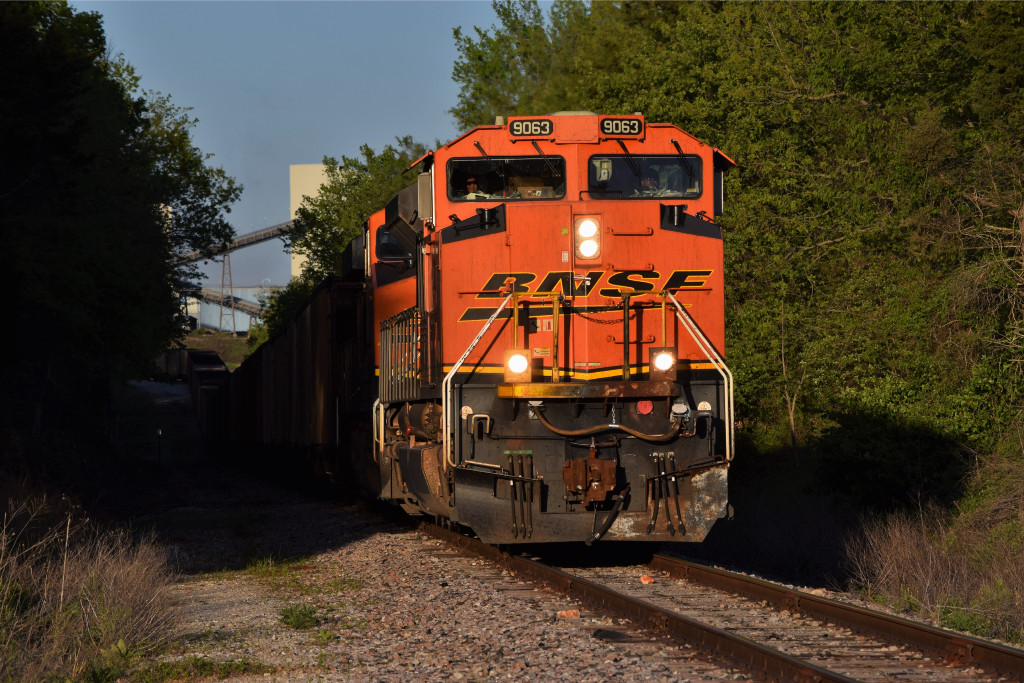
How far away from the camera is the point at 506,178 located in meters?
9.41

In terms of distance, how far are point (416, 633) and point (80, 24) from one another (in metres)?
32.9

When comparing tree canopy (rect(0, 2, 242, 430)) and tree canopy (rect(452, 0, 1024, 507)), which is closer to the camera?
tree canopy (rect(452, 0, 1024, 507))

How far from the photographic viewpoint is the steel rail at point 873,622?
575 cm

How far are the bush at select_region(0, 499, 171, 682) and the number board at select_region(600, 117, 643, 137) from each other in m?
5.46

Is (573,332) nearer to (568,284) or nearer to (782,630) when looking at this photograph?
(568,284)

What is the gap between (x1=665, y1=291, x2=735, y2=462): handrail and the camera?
28.5 feet

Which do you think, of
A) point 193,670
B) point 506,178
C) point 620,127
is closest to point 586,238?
point 506,178

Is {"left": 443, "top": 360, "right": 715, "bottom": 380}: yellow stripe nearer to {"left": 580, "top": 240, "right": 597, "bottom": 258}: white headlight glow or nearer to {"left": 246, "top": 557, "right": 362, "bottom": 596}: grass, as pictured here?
{"left": 580, "top": 240, "right": 597, "bottom": 258}: white headlight glow

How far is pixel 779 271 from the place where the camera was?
1766 cm

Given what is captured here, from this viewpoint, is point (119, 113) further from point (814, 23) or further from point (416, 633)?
point (416, 633)

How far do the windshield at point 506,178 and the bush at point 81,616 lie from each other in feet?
14.1

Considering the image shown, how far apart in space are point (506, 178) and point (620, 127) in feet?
3.74

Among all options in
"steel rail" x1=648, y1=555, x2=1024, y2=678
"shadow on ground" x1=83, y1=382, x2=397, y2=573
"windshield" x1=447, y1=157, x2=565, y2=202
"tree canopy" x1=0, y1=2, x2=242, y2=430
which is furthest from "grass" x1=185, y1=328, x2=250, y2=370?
"steel rail" x1=648, y1=555, x2=1024, y2=678

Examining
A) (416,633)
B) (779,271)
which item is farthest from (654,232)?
(779,271)
